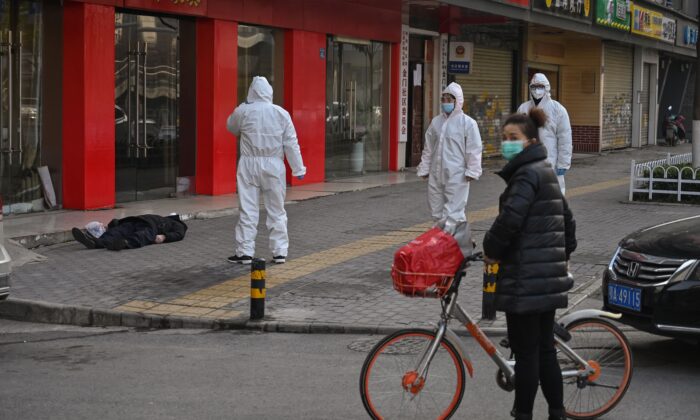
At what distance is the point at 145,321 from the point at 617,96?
28.5 m

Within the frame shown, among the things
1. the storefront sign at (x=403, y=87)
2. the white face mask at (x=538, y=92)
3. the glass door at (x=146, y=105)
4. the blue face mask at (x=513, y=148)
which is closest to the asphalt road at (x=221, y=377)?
the blue face mask at (x=513, y=148)

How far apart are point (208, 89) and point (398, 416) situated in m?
12.0

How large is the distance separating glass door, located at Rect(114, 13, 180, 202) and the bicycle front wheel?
425 inches

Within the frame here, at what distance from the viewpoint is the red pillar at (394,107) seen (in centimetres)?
2253

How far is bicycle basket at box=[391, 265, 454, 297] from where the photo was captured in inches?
216

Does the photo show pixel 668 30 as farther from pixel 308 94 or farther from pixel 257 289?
pixel 257 289

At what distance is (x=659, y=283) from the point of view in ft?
23.4

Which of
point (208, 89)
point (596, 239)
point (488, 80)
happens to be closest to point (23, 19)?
point (208, 89)

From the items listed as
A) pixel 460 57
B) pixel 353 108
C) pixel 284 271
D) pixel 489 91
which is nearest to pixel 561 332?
pixel 284 271

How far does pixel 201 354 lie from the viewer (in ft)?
26.0

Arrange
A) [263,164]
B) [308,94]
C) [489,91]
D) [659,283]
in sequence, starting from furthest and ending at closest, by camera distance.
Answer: [489,91] < [308,94] < [263,164] < [659,283]

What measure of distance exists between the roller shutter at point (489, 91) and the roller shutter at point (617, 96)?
6.10 meters

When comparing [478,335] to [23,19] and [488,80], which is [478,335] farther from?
[488,80]

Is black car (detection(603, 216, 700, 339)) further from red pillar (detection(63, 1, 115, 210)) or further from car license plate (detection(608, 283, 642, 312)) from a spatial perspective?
red pillar (detection(63, 1, 115, 210))
